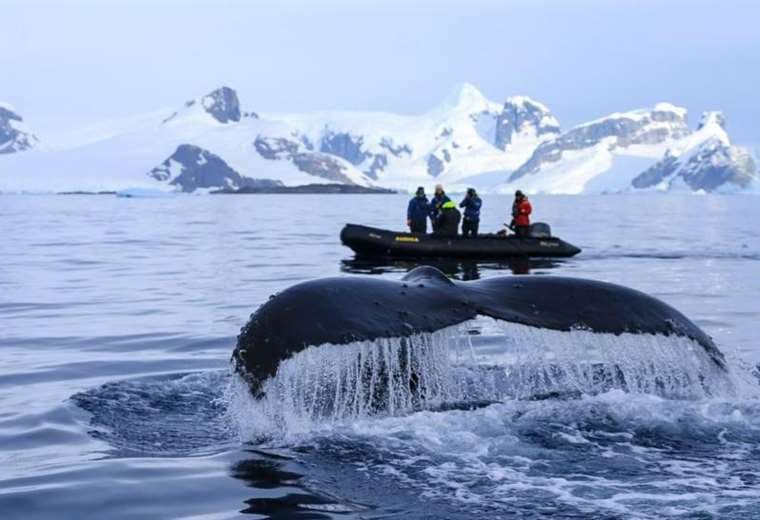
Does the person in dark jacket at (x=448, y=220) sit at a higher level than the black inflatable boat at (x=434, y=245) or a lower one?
higher

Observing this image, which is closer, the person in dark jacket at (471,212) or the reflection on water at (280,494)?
the reflection on water at (280,494)

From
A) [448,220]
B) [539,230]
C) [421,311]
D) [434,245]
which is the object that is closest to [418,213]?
[448,220]

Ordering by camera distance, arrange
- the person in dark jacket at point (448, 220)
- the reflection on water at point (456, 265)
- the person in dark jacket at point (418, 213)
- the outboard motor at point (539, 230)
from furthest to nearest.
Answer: the outboard motor at point (539, 230) < the person in dark jacket at point (418, 213) < the person in dark jacket at point (448, 220) < the reflection on water at point (456, 265)

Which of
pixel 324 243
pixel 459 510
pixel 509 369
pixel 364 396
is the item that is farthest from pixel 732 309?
pixel 324 243

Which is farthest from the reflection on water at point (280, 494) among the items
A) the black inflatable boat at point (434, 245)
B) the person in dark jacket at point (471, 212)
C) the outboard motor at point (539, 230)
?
the outboard motor at point (539, 230)

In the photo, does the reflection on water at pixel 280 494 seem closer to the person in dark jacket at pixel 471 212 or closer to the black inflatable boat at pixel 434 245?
the black inflatable boat at pixel 434 245

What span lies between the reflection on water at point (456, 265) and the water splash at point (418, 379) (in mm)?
13093

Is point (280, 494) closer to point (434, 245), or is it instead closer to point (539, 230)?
point (434, 245)

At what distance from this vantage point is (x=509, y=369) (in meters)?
9.04

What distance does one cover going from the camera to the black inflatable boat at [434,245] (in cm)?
2419

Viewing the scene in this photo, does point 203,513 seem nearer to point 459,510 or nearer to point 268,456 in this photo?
point 268,456

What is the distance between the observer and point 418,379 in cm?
637

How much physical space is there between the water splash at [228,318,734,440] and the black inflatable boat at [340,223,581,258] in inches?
651

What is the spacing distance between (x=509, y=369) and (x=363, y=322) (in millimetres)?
4379
